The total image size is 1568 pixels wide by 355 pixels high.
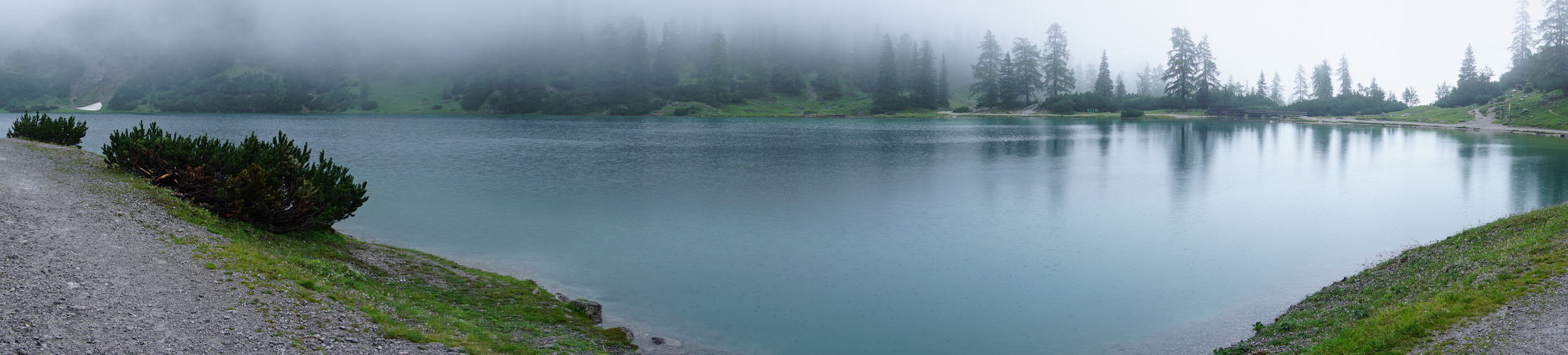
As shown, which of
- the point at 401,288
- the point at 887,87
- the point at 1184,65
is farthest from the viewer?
the point at 887,87

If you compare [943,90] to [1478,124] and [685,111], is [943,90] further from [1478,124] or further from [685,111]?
[1478,124]

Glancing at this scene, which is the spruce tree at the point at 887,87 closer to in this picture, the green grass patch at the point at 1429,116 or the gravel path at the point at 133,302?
the green grass patch at the point at 1429,116

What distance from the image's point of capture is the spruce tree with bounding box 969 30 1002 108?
162 metres

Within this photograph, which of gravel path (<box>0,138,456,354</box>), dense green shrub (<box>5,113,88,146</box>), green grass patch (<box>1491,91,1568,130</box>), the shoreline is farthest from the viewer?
green grass patch (<box>1491,91,1568,130</box>)

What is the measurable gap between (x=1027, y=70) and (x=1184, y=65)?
30.9m

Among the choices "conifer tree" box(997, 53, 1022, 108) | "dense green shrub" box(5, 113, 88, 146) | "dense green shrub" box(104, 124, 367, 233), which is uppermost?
"conifer tree" box(997, 53, 1022, 108)

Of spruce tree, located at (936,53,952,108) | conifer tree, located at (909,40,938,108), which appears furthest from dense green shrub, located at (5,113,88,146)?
spruce tree, located at (936,53,952,108)

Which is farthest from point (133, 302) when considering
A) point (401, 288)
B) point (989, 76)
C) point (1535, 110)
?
point (989, 76)

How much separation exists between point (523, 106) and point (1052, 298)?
188363 mm

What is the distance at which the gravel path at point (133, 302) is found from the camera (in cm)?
934

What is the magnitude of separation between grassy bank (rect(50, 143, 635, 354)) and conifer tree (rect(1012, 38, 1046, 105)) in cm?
15684

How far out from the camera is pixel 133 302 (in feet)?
34.8

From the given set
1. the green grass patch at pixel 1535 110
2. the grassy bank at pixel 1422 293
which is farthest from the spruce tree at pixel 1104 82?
the grassy bank at pixel 1422 293

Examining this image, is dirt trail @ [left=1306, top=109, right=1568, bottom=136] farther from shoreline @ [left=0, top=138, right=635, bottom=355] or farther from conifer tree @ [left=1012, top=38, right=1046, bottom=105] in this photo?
shoreline @ [left=0, top=138, right=635, bottom=355]
